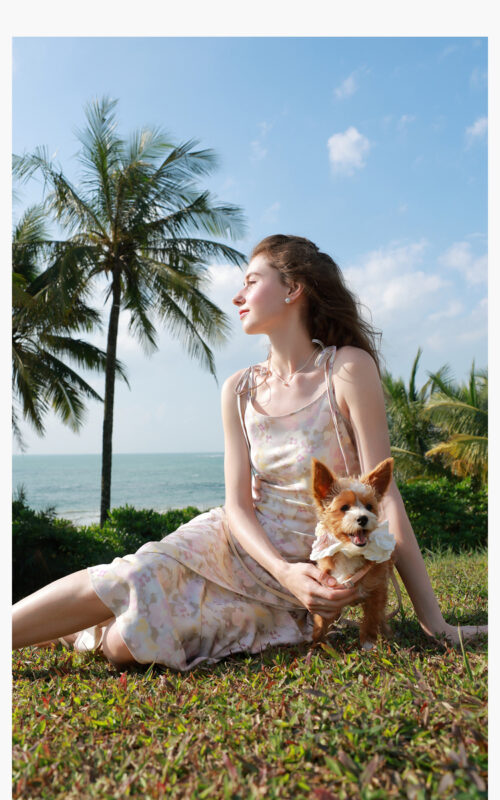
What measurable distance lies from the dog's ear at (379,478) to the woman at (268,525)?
1.16 ft

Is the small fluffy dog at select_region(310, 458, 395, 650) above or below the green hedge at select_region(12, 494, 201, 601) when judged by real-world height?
above

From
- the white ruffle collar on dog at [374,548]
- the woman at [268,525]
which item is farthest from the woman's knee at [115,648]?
the white ruffle collar on dog at [374,548]

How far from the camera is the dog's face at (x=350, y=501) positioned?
2.36 meters

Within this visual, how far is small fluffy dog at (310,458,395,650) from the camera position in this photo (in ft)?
7.82

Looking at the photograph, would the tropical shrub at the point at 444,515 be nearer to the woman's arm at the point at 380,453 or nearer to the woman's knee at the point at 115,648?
the woman's arm at the point at 380,453

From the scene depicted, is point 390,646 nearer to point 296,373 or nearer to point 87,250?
point 296,373

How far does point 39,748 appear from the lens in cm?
183

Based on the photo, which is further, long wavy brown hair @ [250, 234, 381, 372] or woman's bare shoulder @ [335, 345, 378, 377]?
long wavy brown hair @ [250, 234, 381, 372]

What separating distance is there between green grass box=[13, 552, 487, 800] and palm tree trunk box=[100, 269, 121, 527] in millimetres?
14687

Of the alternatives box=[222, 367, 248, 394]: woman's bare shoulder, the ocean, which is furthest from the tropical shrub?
the ocean

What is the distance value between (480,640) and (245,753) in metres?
1.51

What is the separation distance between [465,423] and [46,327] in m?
14.2

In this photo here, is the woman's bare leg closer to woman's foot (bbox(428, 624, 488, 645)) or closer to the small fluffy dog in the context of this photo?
the small fluffy dog

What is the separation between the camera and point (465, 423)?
2088 centimetres
